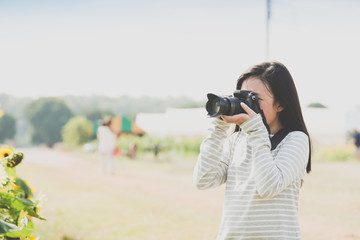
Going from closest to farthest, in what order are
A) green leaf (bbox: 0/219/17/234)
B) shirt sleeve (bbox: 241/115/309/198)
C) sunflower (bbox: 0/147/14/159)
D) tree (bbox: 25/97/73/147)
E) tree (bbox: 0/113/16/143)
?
green leaf (bbox: 0/219/17/234)
shirt sleeve (bbox: 241/115/309/198)
sunflower (bbox: 0/147/14/159)
tree (bbox: 0/113/16/143)
tree (bbox: 25/97/73/147)

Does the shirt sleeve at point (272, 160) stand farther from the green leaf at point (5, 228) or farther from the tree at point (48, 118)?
the tree at point (48, 118)

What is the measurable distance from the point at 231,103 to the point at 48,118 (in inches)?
3072

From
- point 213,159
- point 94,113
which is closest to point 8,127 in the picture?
point 94,113

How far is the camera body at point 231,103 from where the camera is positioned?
1.59m

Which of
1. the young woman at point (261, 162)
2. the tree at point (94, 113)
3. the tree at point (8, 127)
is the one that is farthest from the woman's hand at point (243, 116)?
the tree at point (94, 113)

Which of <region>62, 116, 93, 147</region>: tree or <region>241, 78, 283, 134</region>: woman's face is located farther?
<region>62, 116, 93, 147</region>: tree

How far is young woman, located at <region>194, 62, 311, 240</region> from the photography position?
5.12 ft

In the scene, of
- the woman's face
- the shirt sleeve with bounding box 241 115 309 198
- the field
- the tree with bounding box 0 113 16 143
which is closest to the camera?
the shirt sleeve with bounding box 241 115 309 198

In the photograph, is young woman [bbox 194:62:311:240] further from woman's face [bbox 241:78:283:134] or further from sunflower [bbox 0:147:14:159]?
sunflower [bbox 0:147:14:159]

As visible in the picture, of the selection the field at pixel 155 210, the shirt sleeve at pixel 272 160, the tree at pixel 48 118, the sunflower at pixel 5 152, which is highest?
the shirt sleeve at pixel 272 160

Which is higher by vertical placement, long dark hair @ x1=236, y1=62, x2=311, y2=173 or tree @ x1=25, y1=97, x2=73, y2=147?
long dark hair @ x1=236, y1=62, x2=311, y2=173

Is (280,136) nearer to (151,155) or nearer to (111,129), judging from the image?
(111,129)

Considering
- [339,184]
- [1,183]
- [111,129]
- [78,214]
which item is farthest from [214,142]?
[111,129]

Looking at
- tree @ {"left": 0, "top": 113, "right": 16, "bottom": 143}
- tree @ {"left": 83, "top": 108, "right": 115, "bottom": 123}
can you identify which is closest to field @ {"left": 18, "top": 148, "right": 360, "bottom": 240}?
tree @ {"left": 0, "top": 113, "right": 16, "bottom": 143}
